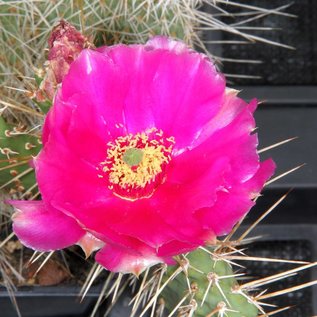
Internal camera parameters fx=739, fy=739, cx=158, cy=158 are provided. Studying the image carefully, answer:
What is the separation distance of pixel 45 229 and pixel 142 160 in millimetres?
126

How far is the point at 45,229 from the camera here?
627 millimetres

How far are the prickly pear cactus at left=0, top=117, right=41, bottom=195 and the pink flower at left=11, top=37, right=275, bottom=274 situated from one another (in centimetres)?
13

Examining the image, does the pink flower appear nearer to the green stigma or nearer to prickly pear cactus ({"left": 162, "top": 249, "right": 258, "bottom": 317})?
the green stigma

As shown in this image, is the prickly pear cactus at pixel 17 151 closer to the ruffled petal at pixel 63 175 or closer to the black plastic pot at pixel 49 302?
the ruffled petal at pixel 63 175

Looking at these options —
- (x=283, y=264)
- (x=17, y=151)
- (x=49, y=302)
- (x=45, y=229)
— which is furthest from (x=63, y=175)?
(x=283, y=264)

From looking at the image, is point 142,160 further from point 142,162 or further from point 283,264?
point 283,264

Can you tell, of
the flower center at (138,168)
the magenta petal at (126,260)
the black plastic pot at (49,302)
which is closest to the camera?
the magenta petal at (126,260)

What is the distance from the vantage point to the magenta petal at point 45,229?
0.62 metres

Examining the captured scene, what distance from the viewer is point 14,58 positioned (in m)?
1.07

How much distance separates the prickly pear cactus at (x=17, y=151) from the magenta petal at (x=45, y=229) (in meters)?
0.17

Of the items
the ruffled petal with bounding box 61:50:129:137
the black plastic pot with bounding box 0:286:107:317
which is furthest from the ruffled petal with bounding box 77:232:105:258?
the black plastic pot with bounding box 0:286:107:317

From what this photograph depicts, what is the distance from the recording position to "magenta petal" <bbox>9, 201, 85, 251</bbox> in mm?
623

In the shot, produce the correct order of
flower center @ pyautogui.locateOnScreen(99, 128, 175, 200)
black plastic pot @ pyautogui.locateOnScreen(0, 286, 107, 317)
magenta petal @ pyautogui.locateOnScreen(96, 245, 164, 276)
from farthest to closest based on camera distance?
black plastic pot @ pyautogui.locateOnScreen(0, 286, 107, 317) → flower center @ pyautogui.locateOnScreen(99, 128, 175, 200) → magenta petal @ pyautogui.locateOnScreen(96, 245, 164, 276)

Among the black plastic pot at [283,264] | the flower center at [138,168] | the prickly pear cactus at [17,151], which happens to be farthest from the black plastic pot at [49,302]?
the flower center at [138,168]
